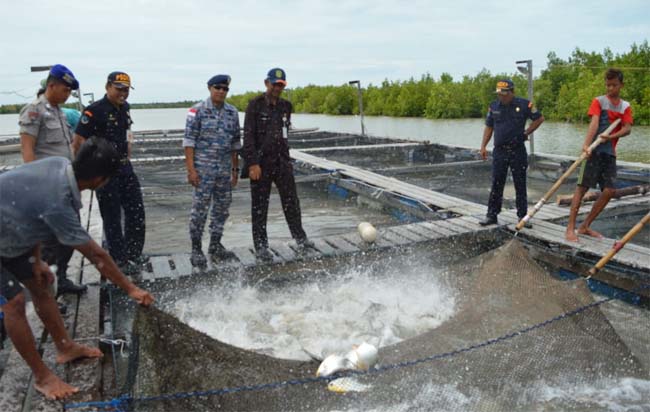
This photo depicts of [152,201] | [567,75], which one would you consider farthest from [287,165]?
[567,75]

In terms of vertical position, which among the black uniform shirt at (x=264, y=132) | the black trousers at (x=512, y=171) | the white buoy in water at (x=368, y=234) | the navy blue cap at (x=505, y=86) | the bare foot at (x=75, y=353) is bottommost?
the bare foot at (x=75, y=353)

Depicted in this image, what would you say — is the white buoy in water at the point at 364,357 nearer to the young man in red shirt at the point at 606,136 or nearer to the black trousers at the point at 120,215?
the black trousers at the point at 120,215

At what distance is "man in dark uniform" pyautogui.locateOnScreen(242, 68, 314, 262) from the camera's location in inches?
194

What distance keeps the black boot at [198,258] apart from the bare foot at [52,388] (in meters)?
2.12

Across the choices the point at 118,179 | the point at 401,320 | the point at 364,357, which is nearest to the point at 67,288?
the point at 118,179

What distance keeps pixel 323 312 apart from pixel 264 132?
174 cm

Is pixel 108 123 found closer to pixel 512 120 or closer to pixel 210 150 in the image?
pixel 210 150

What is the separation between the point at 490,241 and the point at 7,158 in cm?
1580

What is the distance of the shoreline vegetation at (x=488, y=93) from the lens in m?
26.6

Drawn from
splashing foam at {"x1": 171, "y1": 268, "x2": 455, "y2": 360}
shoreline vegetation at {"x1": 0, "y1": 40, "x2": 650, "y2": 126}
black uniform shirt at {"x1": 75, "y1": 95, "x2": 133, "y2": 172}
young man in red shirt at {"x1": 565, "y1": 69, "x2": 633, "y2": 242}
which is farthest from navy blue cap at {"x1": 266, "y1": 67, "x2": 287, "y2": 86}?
shoreline vegetation at {"x1": 0, "y1": 40, "x2": 650, "y2": 126}

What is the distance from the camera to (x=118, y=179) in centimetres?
450

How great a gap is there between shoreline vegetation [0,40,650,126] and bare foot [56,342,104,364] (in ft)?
42.0

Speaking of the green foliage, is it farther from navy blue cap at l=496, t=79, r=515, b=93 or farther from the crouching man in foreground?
the crouching man in foreground

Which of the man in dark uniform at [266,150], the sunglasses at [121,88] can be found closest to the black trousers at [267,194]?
the man in dark uniform at [266,150]
